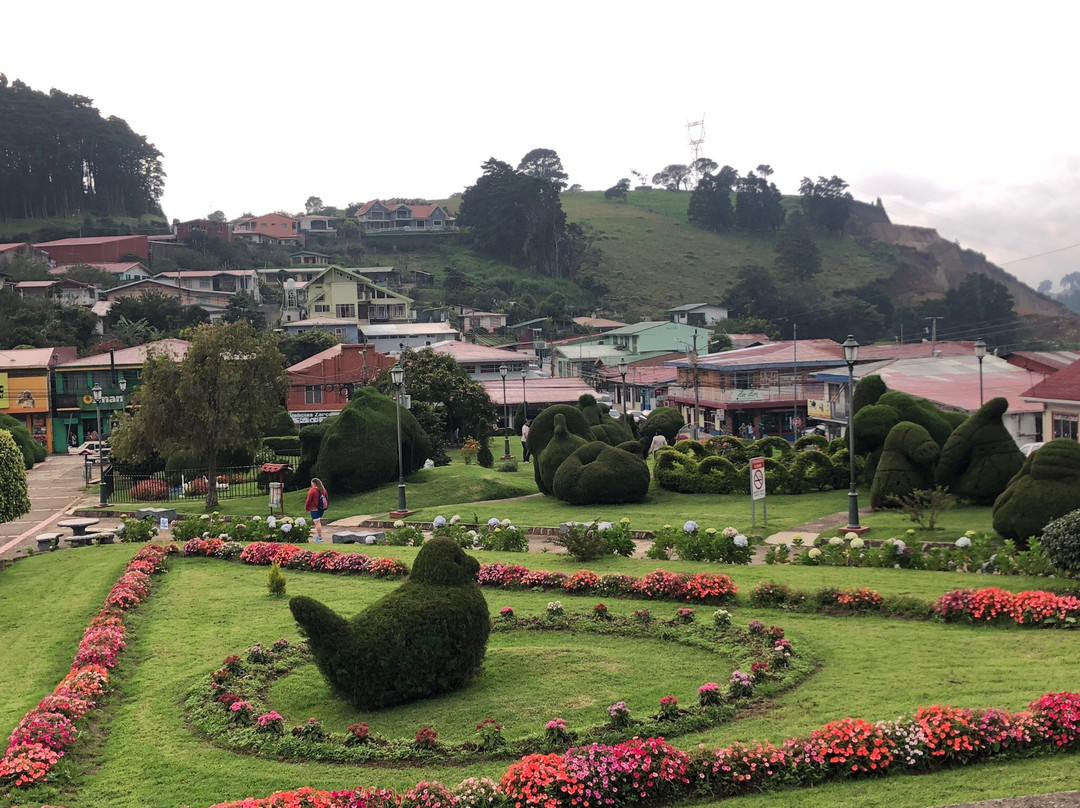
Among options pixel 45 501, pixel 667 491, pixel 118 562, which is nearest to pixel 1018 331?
pixel 667 491

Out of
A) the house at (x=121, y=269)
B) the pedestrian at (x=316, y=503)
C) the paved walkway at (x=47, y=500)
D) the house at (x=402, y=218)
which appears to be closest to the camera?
the pedestrian at (x=316, y=503)

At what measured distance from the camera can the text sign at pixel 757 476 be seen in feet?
72.6

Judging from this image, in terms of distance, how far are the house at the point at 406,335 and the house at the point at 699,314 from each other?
80.9 feet

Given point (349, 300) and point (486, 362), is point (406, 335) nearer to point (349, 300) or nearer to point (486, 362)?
point (486, 362)

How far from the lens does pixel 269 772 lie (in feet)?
33.7

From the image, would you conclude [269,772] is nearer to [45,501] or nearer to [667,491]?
[667,491]

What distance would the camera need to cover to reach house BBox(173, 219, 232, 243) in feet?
400

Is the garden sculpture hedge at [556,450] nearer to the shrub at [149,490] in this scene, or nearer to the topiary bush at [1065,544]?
the shrub at [149,490]

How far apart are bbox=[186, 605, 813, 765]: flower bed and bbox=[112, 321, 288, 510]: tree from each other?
2005 cm

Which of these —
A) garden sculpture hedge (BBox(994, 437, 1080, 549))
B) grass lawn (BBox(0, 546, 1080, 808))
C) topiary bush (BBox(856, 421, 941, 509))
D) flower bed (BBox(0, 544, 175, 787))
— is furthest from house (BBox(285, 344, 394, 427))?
garden sculpture hedge (BBox(994, 437, 1080, 549))

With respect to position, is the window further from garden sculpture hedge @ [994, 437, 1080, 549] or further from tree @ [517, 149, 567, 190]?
tree @ [517, 149, 567, 190]

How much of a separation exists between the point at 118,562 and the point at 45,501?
19.5 meters

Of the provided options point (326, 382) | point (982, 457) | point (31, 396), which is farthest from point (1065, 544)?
point (31, 396)

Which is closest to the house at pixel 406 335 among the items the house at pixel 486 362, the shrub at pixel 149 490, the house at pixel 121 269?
the house at pixel 486 362
